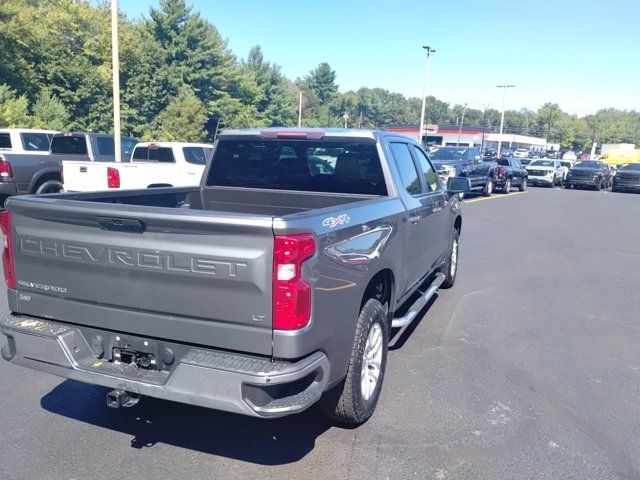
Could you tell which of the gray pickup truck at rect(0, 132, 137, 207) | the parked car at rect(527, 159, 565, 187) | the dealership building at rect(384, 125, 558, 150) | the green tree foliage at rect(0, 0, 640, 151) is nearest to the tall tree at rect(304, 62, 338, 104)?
the dealership building at rect(384, 125, 558, 150)

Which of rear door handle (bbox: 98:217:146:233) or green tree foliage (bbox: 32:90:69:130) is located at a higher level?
green tree foliage (bbox: 32:90:69:130)

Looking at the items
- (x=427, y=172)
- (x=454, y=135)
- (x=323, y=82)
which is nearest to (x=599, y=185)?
(x=427, y=172)

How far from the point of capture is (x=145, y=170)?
11875 mm

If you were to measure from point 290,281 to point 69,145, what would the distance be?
13.0m

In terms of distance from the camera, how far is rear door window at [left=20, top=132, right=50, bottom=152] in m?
13.9

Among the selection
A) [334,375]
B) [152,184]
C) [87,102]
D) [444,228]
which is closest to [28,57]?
[87,102]

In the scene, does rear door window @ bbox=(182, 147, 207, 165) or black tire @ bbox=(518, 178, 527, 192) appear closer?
rear door window @ bbox=(182, 147, 207, 165)

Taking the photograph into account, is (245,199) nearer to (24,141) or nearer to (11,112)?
(24,141)

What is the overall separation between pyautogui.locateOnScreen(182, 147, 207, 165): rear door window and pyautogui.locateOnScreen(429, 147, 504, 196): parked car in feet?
31.5

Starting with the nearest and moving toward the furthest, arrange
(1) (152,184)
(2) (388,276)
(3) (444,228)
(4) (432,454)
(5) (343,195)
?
(4) (432,454) < (2) (388,276) < (5) (343,195) < (3) (444,228) < (1) (152,184)

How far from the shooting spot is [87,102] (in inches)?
1553

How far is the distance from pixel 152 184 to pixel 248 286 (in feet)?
32.2

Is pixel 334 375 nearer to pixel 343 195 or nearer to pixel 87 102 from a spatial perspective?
pixel 343 195

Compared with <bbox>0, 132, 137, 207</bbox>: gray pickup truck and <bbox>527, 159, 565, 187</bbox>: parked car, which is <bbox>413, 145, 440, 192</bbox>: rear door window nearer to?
<bbox>0, 132, 137, 207</bbox>: gray pickup truck
